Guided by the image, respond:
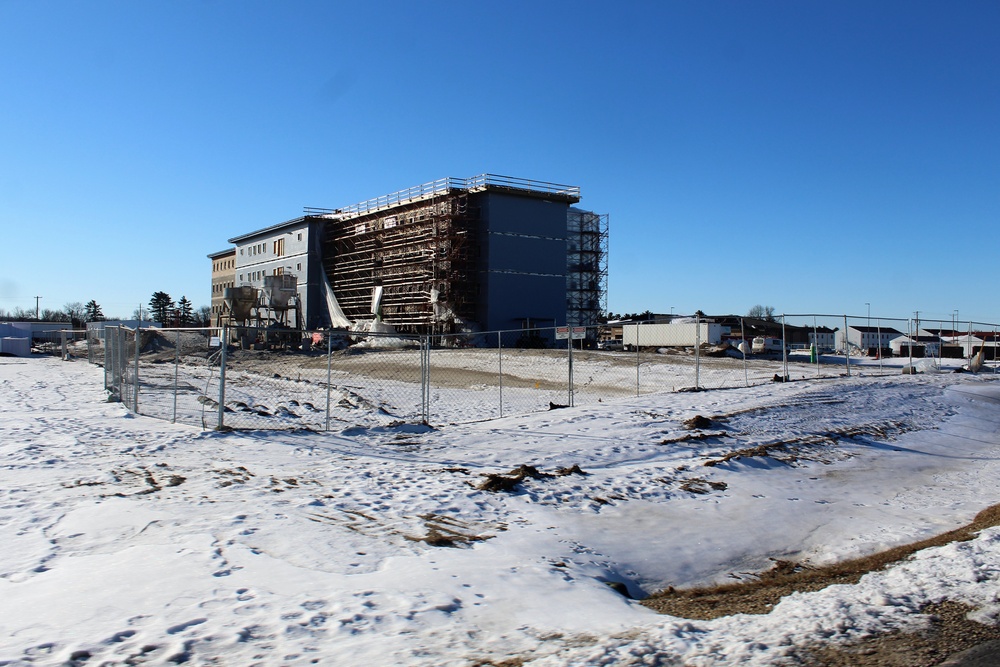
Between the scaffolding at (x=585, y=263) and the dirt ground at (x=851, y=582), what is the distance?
6671 centimetres

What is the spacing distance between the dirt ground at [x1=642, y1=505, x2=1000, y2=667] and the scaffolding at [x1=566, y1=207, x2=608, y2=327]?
6671cm

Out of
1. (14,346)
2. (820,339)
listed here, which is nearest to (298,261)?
(14,346)

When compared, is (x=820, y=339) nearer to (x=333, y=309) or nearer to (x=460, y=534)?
(x=333, y=309)

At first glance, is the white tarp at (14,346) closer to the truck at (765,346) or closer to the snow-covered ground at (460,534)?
the snow-covered ground at (460,534)

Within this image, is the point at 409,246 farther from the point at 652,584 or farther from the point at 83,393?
the point at 652,584

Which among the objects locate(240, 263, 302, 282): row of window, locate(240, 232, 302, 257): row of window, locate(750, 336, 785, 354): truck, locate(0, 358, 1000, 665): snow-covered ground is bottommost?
locate(0, 358, 1000, 665): snow-covered ground

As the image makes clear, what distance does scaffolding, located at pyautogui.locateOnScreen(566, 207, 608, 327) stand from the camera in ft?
244

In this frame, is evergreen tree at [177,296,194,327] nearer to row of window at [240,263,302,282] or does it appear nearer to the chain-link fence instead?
row of window at [240,263,302,282]

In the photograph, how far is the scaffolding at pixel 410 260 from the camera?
6097cm

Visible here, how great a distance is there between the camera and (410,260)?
6625cm

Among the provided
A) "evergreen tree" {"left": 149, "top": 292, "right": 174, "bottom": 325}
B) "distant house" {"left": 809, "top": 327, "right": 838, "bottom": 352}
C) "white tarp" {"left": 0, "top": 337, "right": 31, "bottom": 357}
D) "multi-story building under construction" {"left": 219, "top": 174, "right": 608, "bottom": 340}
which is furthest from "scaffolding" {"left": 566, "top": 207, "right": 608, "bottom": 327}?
"evergreen tree" {"left": 149, "top": 292, "right": 174, "bottom": 325}

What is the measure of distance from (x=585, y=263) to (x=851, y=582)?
7058 centimetres

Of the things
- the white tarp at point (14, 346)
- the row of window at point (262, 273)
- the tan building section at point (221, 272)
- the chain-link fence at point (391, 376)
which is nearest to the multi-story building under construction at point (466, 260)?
the row of window at point (262, 273)

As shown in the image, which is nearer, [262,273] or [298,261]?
[298,261]
